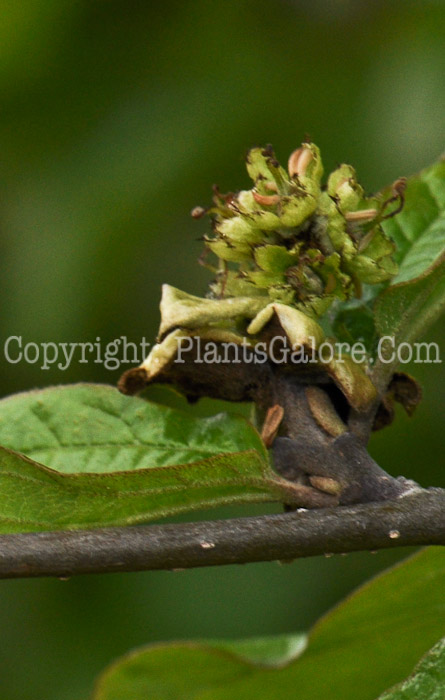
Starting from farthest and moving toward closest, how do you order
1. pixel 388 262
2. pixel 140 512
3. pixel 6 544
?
A: pixel 388 262 → pixel 140 512 → pixel 6 544

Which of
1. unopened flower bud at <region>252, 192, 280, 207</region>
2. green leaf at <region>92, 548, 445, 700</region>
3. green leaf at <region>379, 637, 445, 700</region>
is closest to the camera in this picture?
green leaf at <region>379, 637, 445, 700</region>


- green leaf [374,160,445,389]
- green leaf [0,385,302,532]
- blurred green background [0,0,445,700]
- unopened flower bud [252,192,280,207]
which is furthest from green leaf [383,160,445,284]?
blurred green background [0,0,445,700]

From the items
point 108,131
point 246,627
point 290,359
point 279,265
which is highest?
point 108,131

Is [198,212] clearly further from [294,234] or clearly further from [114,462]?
[114,462]

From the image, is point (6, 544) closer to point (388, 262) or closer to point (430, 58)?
point (388, 262)

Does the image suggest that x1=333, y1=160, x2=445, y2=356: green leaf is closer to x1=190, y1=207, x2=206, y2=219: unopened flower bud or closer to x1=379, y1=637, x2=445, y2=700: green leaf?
x1=190, y1=207, x2=206, y2=219: unopened flower bud

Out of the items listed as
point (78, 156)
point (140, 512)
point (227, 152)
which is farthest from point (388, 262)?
point (78, 156)
